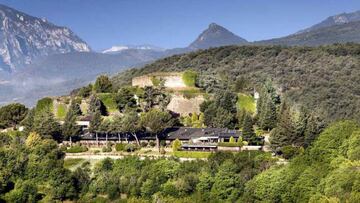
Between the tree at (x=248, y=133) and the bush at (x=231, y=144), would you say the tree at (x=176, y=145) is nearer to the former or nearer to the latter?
the bush at (x=231, y=144)

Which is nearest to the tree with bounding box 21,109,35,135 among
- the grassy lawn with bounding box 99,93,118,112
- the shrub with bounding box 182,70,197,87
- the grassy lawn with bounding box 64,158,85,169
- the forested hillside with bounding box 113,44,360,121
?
the grassy lawn with bounding box 64,158,85,169

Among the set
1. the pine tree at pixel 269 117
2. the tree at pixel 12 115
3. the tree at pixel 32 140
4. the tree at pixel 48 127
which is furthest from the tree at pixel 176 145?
the tree at pixel 12 115

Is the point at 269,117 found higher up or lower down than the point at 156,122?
lower down

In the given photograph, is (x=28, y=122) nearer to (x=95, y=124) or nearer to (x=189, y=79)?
(x=95, y=124)

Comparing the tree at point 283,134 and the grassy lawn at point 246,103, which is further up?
the grassy lawn at point 246,103

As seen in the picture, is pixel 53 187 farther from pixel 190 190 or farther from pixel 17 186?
pixel 190 190

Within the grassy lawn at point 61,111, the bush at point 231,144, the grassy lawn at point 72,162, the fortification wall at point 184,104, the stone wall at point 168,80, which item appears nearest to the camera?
the bush at point 231,144

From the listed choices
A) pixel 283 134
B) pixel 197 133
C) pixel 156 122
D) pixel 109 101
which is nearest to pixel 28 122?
pixel 109 101

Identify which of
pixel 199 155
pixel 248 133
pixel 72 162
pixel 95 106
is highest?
pixel 95 106
